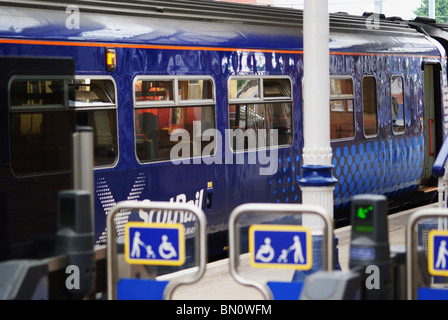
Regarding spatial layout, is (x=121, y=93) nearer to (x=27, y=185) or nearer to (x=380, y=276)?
(x=27, y=185)

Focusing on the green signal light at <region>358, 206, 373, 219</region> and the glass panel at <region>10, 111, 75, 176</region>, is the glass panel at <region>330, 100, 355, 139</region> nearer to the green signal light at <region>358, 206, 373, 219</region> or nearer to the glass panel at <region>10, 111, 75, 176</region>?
the glass panel at <region>10, 111, 75, 176</region>

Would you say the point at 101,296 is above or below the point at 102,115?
below

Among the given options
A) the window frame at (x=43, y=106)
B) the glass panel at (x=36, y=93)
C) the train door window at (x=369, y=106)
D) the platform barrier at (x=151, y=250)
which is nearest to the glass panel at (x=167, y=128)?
the window frame at (x=43, y=106)

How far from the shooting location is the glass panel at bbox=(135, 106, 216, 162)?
9690 millimetres

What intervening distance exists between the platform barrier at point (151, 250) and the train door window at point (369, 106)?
8502 mm

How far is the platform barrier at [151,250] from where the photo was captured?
5.61m

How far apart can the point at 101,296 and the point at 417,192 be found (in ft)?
35.3

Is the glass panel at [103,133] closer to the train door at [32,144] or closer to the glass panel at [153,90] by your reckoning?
the train door at [32,144]

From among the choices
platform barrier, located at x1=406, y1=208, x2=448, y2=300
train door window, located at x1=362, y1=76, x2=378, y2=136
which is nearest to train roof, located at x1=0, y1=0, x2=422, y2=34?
train door window, located at x1=362, y1=76, x2=378, y2=136

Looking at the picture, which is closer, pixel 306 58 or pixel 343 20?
pixel 306 58

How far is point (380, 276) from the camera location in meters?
5.48

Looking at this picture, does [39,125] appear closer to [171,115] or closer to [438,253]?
[171,115]

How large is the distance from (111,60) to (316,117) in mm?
2405
